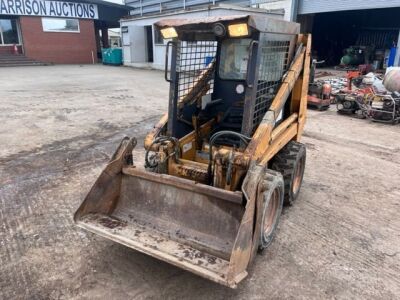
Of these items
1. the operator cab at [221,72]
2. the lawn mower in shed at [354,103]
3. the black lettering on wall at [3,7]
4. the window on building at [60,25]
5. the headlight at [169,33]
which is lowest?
the lawn mower in shed at [354,103]

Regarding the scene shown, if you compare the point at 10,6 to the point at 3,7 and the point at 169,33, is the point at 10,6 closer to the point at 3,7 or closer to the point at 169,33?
the point at 3,7

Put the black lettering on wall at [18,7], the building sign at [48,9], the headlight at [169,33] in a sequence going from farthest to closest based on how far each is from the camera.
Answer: the black lettering on wall at [18,7] < the building sign at [48,9] < the headlight at [169,33]

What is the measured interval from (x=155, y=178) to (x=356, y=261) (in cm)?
201

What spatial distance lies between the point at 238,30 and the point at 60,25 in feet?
85.3

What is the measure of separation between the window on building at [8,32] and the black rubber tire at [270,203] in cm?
2604

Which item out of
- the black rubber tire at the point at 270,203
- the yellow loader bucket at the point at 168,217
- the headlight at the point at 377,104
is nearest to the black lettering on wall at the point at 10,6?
the headlight at the point at 377,104

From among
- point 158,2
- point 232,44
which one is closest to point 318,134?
point 232,44

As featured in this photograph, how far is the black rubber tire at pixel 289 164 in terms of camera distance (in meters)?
3.93

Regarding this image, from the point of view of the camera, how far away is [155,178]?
317cm

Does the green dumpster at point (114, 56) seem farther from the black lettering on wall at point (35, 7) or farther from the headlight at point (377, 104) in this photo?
the headlight at point (377, 104)

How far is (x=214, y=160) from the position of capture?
3.13 metres

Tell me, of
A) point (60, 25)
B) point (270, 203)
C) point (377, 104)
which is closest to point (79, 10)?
point (60, 25)

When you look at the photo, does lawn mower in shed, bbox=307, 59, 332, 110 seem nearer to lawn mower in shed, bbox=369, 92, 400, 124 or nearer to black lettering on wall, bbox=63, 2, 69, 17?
lawn mower in shed, bbox=369, 92, 400, 124

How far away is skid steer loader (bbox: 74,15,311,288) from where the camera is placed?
2.75 metres
